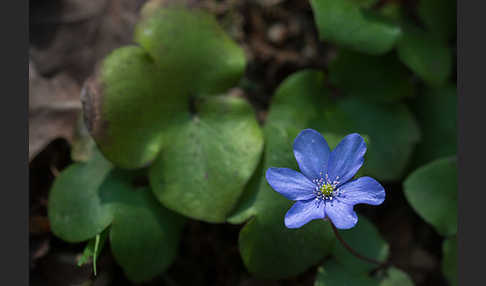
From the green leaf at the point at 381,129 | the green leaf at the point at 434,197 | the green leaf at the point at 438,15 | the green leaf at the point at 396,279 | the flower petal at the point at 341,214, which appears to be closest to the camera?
the flower petal at the point at 341,214

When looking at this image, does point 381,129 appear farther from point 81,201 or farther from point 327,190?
point 81,201

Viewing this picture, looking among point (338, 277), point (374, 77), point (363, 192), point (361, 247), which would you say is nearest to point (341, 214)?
point (363, 192)

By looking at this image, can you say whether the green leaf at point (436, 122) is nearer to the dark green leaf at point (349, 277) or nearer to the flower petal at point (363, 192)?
the dark green leaf at point (349, 277)

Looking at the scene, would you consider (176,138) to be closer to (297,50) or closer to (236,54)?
(236,54)

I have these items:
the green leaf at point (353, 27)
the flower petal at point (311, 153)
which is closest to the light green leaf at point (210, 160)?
the flower petal at point (311, 153)

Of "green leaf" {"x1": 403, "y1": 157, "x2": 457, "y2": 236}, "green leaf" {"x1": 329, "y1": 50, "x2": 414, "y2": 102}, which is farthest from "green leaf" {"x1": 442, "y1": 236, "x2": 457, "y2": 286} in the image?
"green leaf" {"x1": 329, "y1": 50, "x2": 414, "y2": 102}

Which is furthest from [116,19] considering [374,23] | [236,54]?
[374,23]
